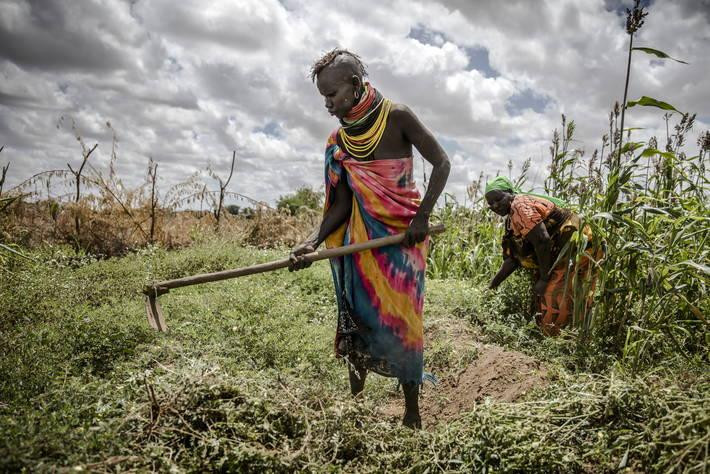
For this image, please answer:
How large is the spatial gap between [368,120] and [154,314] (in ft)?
6.47

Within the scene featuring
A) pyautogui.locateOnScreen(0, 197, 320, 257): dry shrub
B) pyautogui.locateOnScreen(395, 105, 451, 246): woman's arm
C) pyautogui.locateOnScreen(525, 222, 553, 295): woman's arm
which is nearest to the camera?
pyautogui.locateOnScreen(395, 105, 451, 246): woman's arm

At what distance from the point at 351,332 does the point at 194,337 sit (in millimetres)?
1430

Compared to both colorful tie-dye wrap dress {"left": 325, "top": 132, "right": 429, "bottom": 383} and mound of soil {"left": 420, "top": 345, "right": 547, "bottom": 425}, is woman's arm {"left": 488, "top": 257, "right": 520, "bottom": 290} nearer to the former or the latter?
mound of soil {"left": 420, "top": 345, "right": 547, "bottom": 425}

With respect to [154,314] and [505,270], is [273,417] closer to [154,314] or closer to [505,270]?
[154,314]

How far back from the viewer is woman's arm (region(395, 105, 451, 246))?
8.30 ft

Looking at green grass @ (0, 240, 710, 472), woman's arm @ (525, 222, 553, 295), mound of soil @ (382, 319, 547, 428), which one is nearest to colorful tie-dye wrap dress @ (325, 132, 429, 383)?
green grass @ (0, 240, 710, 472)

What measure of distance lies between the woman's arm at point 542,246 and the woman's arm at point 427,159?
163cm

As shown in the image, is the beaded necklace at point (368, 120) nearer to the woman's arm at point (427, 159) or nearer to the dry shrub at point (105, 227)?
the woman's arm at point (427, 159)

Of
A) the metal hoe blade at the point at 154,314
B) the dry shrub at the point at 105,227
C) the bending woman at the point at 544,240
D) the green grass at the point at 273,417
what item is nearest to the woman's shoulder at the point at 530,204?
the bending woman at the point at 544,240

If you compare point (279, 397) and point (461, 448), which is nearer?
point (461, 448)

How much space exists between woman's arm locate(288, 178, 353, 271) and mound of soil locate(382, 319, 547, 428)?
1092 mm

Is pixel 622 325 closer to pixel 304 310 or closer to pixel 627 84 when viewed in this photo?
pixel 627 84

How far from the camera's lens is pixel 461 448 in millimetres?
2043

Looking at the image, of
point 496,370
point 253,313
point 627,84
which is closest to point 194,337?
point 253,313
